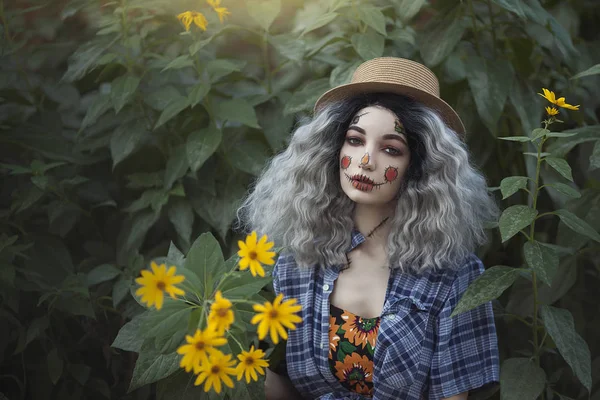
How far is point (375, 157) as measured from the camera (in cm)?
153

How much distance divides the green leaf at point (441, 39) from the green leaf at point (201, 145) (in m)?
0.65

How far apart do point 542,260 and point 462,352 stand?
29 centimetres

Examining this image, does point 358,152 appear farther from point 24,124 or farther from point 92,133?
point 24,124

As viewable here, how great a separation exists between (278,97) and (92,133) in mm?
598

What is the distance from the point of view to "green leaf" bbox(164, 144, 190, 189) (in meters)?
1.99

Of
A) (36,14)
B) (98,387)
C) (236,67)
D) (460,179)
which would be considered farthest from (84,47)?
(460,179)

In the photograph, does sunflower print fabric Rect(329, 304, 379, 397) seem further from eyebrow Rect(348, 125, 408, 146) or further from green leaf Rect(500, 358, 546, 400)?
eyebrow Rect(348, 125, 408, 146)

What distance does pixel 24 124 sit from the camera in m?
2.14

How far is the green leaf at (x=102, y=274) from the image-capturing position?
6.32ft

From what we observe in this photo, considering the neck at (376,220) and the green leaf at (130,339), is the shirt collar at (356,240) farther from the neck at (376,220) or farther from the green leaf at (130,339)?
the green leaf at (130,339)

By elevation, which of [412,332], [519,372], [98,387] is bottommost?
[98,387]

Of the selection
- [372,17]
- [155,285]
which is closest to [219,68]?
[372,17]

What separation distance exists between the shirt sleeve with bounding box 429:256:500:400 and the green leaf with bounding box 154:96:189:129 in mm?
885

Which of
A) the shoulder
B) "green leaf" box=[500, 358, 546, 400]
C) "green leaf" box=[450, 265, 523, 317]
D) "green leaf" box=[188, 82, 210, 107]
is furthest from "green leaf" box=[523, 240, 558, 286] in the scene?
"green leaf" box=[188, 82, 210, 107]
